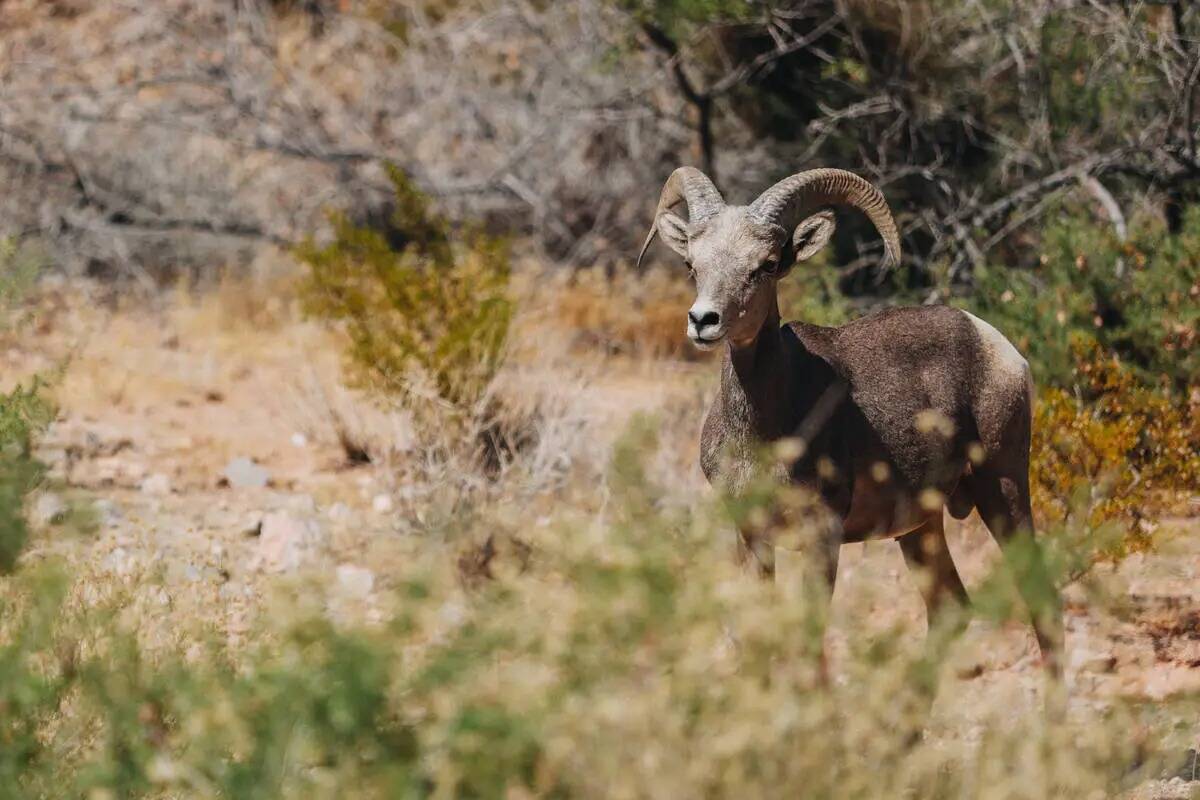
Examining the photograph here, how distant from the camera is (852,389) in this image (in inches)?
238

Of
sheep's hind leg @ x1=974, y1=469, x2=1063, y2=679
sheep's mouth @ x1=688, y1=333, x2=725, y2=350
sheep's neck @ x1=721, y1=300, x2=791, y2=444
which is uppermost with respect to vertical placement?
sheep's mouth @ x1=688, y1=333, x2=725, y2=350

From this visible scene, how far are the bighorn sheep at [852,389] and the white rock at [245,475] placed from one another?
4.01 meters

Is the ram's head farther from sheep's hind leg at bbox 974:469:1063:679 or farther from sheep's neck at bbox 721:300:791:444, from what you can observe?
sheep's hind leg at bbox 974:469:1063:679

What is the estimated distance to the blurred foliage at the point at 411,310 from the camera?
30.3ft

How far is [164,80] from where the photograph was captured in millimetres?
13188

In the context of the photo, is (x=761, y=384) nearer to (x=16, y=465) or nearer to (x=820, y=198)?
(x=820, y=198)

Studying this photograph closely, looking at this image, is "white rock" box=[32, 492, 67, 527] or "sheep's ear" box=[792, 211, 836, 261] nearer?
"sheep's ear" box=[792, 211, 836, 261]

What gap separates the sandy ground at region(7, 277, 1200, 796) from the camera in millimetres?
6262

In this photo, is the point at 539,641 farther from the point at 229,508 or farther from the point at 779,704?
the point at 229,508

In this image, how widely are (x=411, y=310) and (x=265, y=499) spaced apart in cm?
138

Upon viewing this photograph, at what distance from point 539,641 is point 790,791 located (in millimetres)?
687

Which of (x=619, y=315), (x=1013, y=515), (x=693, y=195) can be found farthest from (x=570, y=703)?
(x=619, y=315)

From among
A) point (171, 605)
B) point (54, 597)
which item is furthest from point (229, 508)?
point (54, 597)

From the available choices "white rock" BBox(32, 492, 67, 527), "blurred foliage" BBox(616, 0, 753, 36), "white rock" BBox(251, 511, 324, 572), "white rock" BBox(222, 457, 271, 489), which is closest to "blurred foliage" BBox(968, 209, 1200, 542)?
"blurred foliage" BBox(616, 0, 753, 36)
